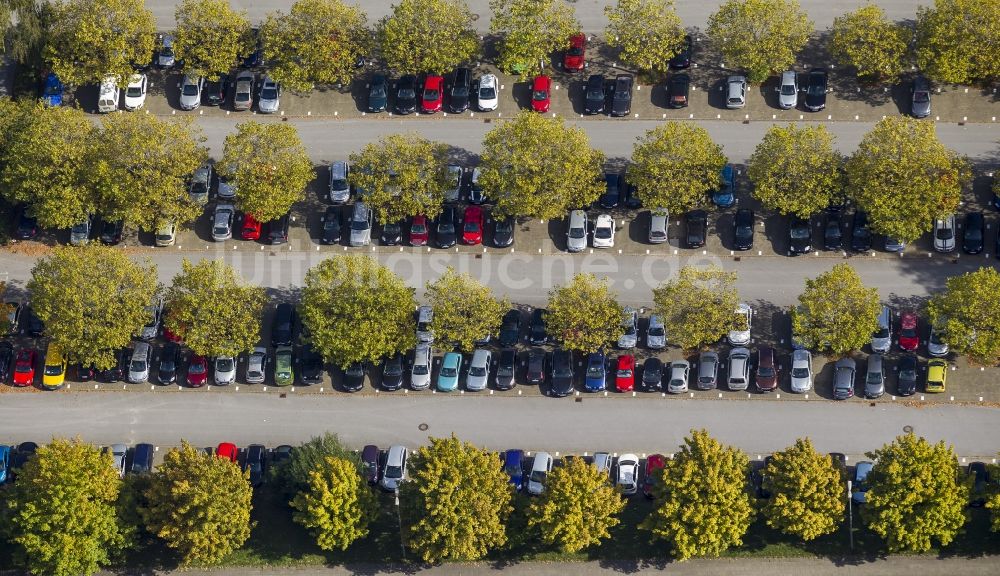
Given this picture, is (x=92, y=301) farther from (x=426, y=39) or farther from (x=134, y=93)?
(x=426, y=39)

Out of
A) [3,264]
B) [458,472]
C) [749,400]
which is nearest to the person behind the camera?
[458,472]

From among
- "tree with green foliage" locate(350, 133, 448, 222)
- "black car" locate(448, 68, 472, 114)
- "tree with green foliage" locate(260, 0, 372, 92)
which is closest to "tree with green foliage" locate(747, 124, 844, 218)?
"tree with green foliage" locate(350, 133, 448, 222)

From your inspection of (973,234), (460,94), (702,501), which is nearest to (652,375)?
(702,501)

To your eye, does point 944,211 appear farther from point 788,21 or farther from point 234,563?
point 234,563

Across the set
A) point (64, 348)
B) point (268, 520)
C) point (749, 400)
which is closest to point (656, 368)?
point (749, 400)

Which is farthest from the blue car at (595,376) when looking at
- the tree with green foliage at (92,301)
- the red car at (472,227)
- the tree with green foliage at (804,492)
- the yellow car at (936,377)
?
the tree with green foliage at (92,301)
